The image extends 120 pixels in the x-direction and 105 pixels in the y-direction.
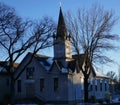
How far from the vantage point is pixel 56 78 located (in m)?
64.7

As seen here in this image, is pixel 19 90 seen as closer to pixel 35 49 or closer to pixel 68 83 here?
pixel 68 83

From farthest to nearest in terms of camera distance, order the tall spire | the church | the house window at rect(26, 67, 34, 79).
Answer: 1. the house window at rect(26, 67, 34, 79)
2. the church
3. the tall spire

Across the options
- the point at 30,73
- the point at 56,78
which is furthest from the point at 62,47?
the point at 30,73

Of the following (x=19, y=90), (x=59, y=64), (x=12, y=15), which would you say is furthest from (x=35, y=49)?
(x=19, y=90)

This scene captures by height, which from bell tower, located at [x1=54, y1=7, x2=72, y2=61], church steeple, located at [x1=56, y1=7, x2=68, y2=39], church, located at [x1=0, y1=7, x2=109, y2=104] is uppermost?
church steeple, located at [x1=56, y1=7, x2=68, y2=39]

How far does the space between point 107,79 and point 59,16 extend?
72.3 ft

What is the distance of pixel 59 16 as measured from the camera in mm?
66500

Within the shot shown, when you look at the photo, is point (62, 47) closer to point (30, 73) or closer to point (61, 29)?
point (61, 29)

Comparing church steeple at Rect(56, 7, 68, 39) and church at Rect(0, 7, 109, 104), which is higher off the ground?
church steeple at Rect(56, 7, 68, 39)

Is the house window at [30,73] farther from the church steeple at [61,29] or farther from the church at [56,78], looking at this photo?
the church steeple at [61,29]

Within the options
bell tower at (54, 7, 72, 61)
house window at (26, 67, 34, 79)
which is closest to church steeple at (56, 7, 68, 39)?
bell tower at (54, 7, 72, 61)

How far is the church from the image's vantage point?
63.7 meters

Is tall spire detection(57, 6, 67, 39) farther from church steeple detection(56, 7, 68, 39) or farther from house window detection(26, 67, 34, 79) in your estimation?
house window detection(26, 67, 34, 79)

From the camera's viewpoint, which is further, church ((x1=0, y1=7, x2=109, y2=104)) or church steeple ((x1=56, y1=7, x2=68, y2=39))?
church ((x1=0, y1=7, x2=109, y2=104))
